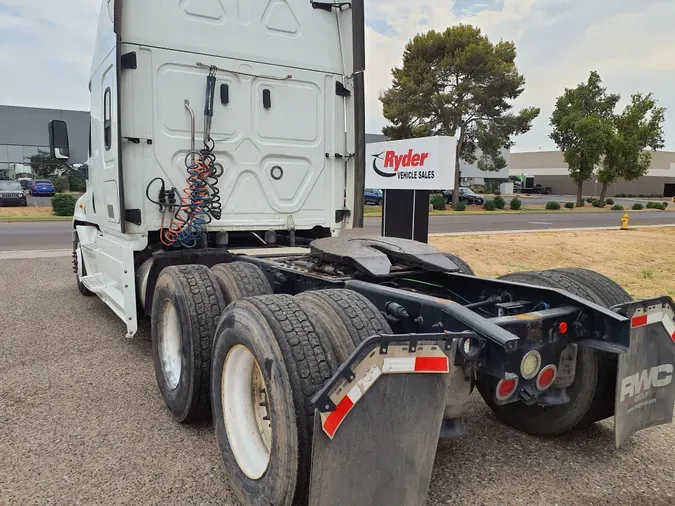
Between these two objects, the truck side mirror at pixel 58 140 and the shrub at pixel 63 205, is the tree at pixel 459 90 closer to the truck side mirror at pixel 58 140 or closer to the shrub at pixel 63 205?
the shrub at pixel 63 205

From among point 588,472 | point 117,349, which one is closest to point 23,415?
point 117,349

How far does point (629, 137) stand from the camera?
4116 cm

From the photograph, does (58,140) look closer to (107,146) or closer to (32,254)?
(107,146)

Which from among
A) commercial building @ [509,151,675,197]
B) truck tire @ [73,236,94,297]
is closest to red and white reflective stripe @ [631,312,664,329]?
truck tire @ [73,236,94,297]

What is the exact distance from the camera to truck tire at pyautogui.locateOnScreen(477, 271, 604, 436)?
3.14 metres

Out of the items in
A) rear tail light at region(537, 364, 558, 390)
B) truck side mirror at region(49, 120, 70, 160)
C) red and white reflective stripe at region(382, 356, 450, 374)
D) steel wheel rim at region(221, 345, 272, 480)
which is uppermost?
truck side mirror at region(49, 120, 70, 160)

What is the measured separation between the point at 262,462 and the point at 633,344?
199 cm

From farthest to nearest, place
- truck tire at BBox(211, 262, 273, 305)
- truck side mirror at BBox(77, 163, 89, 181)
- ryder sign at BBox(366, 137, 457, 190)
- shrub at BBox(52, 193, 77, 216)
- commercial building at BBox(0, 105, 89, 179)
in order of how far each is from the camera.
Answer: commercial building at BBox(0, 105, 89, 179) < shrub at BBox(52, 193, 77, 216) < ryder sign at BBox(366, 137, 457, 190) < truck side mirror at BBox(77, 163, 89, 181) < truck tire at BBox(211, 262, 273, 305)

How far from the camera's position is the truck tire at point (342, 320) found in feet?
8.29

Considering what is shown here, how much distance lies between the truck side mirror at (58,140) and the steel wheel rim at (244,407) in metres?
4.75

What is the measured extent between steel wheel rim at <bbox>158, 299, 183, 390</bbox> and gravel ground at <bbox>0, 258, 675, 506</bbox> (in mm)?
258

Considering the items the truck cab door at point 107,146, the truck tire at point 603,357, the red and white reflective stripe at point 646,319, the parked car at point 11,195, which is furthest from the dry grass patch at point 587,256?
the parked car at point 11,195

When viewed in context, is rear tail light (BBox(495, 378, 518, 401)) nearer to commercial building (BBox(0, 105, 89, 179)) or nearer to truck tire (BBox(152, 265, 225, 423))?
truck tire (BBox(152, 265, 225, 423))

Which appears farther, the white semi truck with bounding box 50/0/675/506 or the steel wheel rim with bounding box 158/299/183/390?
the steel wheel rim with bounding box 158/299/183/390
